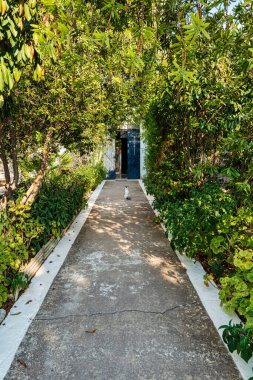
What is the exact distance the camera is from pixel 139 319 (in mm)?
3332

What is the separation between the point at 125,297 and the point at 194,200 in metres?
1.79

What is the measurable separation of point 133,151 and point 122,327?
60.1ft

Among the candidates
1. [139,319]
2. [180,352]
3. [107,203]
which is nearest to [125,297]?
[139,319]

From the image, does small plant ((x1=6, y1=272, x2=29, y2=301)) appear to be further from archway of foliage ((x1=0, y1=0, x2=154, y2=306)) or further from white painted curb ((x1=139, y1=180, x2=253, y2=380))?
white painted curb ((x1=139, y1=180, x2=253, y2=380))

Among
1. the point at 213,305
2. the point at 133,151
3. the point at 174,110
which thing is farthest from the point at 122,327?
the point at 133,151

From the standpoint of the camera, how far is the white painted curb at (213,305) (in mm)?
2548

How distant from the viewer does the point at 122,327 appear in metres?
3.17

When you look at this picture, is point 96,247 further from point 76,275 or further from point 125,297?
point 125,297

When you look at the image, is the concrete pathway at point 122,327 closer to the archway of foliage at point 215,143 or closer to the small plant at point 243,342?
the small plant at point 243,342

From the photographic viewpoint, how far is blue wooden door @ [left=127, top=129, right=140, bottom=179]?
20750mm

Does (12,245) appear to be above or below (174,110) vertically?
below

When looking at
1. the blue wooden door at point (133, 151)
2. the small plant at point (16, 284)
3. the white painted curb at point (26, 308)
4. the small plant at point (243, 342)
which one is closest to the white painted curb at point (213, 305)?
the small plant at point (243, 342)

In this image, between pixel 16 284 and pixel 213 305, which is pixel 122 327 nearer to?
pixel 213 305

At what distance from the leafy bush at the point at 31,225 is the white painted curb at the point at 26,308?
0.83 ft
